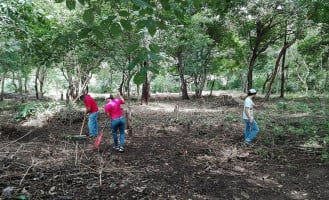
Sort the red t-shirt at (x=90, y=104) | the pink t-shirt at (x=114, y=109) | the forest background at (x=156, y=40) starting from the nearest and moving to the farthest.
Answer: the forest background at (x=156, y=40)
the pink t-shirt at (x=114, y=109)
the red t-shirt at (x=90, y=104)

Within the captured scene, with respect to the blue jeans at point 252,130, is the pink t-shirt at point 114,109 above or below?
above

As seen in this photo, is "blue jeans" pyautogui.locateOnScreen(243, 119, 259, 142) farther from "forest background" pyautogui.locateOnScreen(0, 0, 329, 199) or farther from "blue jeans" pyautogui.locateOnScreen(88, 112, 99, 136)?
"blue jeans" pyautogui.locateOnScreen(88, 112, 99, 136)

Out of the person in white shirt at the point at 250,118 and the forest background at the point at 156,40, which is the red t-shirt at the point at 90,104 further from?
the person in white shirt at the point at 250,118

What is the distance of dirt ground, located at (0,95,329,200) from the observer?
5.27 metres

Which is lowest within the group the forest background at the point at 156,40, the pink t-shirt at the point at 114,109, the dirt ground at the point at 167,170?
the dirt ground at the point at 167,170

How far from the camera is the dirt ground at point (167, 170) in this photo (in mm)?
5273

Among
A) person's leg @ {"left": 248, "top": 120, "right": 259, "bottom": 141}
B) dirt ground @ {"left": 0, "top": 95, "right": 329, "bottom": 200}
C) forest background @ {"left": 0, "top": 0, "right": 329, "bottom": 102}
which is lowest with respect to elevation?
dirt ground @ {"left": 0, "top": 95, "right": 329, "bottom": 200}

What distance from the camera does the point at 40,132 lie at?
1100 cm

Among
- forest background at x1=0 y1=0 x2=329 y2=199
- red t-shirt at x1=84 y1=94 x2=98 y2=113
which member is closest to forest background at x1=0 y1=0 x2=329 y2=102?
forest background at x1=0 y1=0 x2=329 y2=199

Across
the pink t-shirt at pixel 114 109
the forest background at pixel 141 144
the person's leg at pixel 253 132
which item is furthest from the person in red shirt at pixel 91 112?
the person's leg at pixel 253 132

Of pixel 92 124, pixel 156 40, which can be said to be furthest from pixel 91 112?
pixel 156 40

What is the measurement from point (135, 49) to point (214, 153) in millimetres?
6053

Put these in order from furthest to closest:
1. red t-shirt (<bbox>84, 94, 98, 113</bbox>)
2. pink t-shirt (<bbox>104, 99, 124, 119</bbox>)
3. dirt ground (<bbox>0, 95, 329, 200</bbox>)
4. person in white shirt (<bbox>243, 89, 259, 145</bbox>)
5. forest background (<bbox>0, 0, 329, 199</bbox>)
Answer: red t-shirt (<bbox>84, 94, 98, 113</bbox>), person in white shirt (<bbox>243, 89, 259, 145</bbox>), pink t-shirt (<bbox>104, 99, 124, 119</bbox>), dirt ground (<bbox>0, 95, 329, 200</bbox>), forest background (<bbox>0, 0, 329, 199</bbox>)

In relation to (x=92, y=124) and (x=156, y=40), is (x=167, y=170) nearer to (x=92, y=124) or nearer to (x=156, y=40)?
(x=92, y=124)
